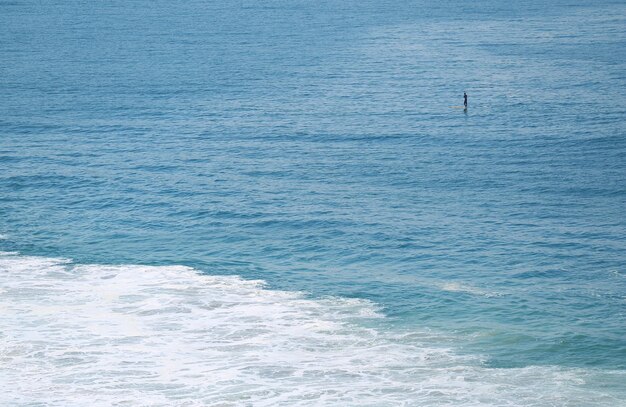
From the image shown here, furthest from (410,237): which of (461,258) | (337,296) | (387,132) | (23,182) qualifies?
(23,182)

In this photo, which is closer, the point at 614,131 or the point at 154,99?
the point at 614,131

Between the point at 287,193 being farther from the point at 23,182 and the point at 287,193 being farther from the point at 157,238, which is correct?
the point at 23,182

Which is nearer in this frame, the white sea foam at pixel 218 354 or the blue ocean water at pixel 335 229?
the white sea foam at pixel 218 354

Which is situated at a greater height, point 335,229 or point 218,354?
point 335,229

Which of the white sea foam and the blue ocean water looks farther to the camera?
the blue ocean water
